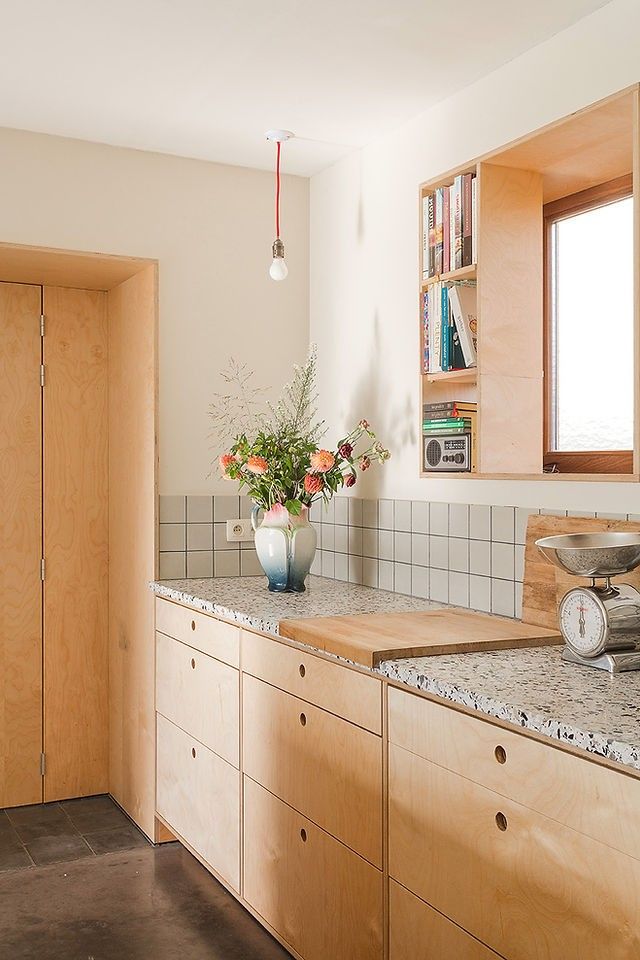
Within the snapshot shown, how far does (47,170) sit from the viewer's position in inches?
131

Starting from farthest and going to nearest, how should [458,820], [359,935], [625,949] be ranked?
[359,935] → [458,820] → [625,949]

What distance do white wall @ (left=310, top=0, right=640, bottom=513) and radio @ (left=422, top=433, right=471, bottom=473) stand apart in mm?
106

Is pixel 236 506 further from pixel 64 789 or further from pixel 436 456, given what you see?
pixel 64 789

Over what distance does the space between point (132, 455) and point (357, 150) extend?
54.6 inches

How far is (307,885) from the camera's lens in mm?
2408

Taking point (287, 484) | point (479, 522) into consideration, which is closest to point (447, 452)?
point (479, 522)

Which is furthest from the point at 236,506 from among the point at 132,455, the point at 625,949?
the point at 625,949

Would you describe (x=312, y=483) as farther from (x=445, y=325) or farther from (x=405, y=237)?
(x=405, y=237)

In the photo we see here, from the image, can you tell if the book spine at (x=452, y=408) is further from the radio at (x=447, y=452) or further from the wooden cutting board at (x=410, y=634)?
the wooden cutting board at (x=410, y=634)

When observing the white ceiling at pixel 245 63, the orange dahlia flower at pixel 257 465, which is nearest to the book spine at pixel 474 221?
the white ceiling at pixel 245 63

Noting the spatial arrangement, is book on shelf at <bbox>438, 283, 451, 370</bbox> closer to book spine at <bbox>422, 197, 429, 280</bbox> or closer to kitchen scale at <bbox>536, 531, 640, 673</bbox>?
book spine at <bbox>422, 197, 429, 280</bbox>

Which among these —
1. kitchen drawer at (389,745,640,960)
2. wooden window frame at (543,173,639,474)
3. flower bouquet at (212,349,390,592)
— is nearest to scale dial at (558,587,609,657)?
kitchen drawer at (389,745,640,960)

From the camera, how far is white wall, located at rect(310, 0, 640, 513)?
8.01ft

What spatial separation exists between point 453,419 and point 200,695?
116cm
